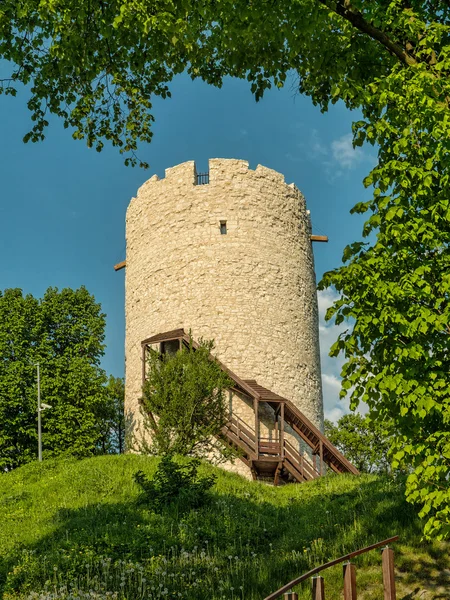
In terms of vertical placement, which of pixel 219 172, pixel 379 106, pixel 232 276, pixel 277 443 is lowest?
pixel 277 443

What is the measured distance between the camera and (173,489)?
1245cm

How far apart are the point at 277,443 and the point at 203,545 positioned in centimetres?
993

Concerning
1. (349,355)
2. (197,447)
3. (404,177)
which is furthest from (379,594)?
(197,447)

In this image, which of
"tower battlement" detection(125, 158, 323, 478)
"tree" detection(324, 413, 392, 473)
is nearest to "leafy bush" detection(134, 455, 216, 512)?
"tower battlement" detection(125, 158, 323, 478)

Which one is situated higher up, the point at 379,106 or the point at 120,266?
the point at 120,266

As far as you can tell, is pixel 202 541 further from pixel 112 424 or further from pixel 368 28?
pixel 112 424

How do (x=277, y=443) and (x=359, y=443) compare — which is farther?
(x=359, y=443)

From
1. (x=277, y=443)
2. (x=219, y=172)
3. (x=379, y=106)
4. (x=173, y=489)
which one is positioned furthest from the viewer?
(x=219, y=172)

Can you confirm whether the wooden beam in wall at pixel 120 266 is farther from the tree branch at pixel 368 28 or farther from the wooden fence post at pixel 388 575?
the wooden fence post at pixel 388 575

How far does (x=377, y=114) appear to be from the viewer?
8.44m

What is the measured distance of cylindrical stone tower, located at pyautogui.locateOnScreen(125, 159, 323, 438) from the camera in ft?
69.6

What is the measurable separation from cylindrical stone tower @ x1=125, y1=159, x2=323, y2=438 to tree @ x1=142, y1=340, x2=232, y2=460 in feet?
7.04

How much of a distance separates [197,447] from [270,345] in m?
4.35

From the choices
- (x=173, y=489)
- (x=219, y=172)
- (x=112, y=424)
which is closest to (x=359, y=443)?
(x=112, y=424)
